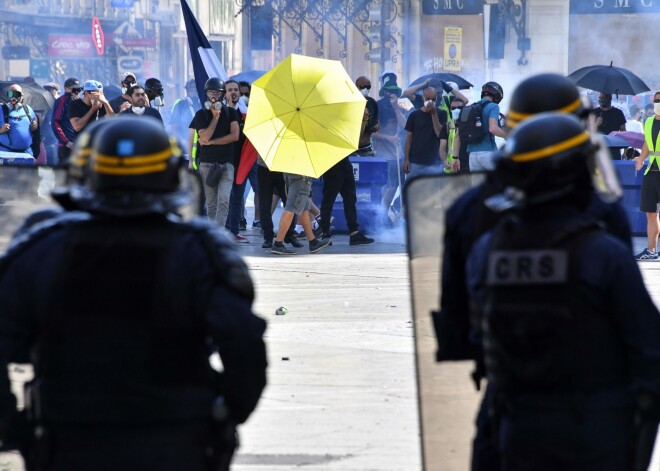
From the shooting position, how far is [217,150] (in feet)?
49.5

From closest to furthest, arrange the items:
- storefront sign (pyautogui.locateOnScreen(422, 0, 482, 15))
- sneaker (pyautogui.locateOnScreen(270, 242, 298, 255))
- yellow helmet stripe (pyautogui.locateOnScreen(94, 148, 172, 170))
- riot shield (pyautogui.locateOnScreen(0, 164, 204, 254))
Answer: yellow helmet stripe (pyautogui.locateOnScreen(94, 148, 172, 170)) → riot shield (pyautogui.locateOnScreen(0, 164, 204, 254)) → sneaker (pyautogui.locateOnScreen(270, 242, 298, 255)) → storefront sign (pyautogui.locateOnScreen(422, 0, 482, 15))

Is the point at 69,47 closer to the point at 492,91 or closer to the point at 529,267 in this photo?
the point at 492,91

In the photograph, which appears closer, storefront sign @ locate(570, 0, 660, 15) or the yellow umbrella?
the yellow umbrella

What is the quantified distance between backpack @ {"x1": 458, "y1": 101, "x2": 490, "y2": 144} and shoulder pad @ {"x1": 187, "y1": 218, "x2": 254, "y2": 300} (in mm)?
11549

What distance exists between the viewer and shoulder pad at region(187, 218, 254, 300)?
11.6ft

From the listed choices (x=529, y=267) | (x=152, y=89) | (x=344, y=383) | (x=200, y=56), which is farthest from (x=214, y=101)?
(x=529, y=267)

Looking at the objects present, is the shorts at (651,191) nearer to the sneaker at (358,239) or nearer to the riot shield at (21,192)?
the sneaker at (358,239)

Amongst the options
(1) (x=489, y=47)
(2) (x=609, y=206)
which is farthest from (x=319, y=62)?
(1) (x=489, y=47)

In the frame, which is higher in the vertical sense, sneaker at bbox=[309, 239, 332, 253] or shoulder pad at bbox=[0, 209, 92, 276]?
shoulder pad at bbox=[0, 209, 92, 276]

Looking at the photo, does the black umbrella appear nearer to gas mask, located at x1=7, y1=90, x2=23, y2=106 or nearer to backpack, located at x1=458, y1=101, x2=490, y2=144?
backpack, located at x1=458, y1=101, x2=490, y2=144

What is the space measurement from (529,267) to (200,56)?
613 inches

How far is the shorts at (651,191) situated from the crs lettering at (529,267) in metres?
10.5

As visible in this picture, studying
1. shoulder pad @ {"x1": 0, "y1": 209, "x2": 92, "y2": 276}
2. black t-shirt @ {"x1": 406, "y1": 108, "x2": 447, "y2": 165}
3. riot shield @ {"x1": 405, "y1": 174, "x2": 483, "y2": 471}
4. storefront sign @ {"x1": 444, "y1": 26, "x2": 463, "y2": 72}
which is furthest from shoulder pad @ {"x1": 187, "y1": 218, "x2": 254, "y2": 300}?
storefront sign @ {"x1": 444, "y1": 26, "x2": 463, "y2": 72}

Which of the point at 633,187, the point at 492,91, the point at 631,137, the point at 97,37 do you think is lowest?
the point at 633,187
